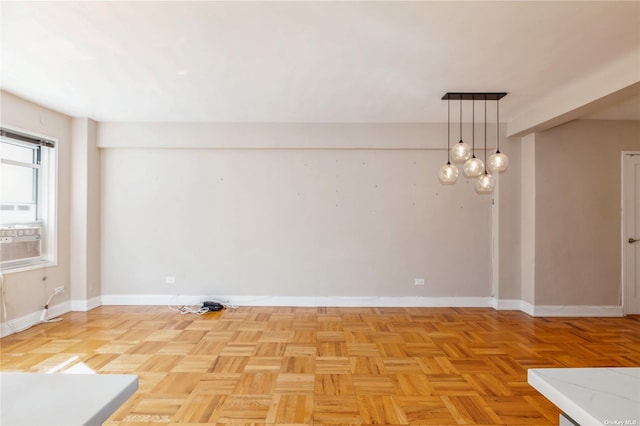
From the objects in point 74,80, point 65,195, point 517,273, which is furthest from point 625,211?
point 65,195

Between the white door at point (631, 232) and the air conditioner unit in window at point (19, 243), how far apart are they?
7460 mm

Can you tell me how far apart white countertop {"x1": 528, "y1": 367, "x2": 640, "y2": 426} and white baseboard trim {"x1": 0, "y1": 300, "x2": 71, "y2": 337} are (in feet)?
15.8

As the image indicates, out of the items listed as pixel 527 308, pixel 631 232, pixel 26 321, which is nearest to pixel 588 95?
pixel 631 232

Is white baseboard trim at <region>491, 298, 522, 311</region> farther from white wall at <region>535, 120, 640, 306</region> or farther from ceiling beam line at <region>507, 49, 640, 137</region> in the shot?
ceiling beam line at <region>507, 49, 640, 137</region>

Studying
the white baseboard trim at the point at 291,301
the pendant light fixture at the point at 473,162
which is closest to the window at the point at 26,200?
the white baseboard trim at the point at 291,301

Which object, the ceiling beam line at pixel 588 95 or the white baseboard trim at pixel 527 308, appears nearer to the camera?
the ceiling beam line at pixel 588 95

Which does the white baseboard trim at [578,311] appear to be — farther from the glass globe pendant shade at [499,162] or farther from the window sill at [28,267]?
the window sill at [28,267]

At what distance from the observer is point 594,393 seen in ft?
2.89

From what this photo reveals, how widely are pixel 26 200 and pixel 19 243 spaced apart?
516 mm

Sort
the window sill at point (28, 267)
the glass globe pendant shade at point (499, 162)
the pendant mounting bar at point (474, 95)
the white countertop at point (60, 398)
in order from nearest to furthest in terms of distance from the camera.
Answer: the white countertop at point (60, 398)
the glass globe pendant shade at point (499, 162)
the pendant mounting bar at point (474, 95)
the window sill at point (28, 267)

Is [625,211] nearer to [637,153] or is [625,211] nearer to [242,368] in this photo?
[637,153]

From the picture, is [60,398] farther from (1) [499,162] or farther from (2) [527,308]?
(2) [527,308]

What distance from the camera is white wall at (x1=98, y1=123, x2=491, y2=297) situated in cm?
493

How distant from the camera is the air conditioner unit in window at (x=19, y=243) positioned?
12.6ft
